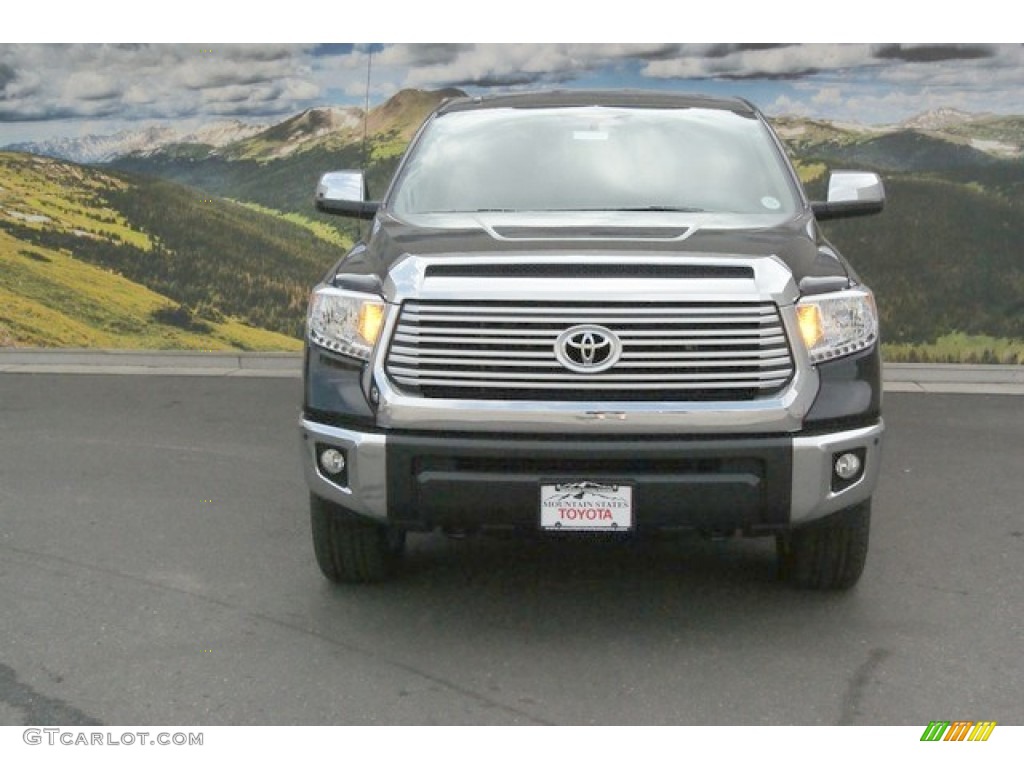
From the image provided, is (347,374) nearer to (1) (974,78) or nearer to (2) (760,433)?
(2) (760,433)

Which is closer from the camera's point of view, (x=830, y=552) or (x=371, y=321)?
(x=371, y=321)

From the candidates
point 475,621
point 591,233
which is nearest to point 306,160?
point 591,233

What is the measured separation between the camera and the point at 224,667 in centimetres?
493

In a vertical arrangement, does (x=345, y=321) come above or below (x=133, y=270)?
above

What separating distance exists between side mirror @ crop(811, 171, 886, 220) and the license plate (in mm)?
2001

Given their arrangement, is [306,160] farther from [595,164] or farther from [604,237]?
[604,237]

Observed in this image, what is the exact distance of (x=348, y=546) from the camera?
5734 millimetres

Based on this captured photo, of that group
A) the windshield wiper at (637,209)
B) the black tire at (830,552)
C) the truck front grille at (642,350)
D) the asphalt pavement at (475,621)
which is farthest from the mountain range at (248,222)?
the truck front grille at (642,350)

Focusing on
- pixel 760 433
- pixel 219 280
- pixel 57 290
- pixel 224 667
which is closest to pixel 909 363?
pixel 219 280

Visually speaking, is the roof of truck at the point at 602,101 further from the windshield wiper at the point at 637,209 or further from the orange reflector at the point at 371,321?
the orange reflector at the point at 371,321

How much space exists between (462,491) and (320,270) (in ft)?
28.8
